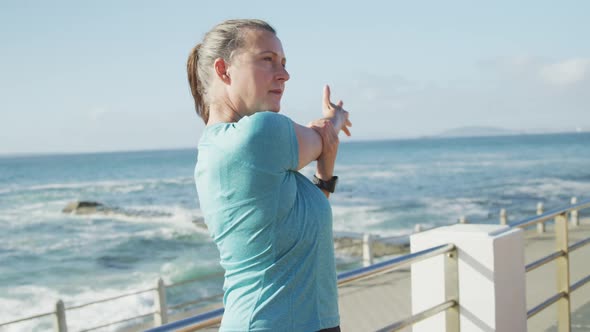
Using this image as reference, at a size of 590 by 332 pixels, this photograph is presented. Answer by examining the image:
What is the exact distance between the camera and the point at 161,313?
28.0 feet

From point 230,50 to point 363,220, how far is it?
1039 inches

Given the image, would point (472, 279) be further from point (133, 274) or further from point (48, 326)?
point (133, 274)

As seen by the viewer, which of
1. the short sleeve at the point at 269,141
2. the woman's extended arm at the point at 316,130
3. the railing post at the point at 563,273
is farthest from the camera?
the railing post at the point at 563,273

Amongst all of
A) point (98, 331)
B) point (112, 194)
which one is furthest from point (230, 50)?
point (112, 194)

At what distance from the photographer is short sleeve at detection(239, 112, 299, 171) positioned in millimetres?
1403

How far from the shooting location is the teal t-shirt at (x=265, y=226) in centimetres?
142

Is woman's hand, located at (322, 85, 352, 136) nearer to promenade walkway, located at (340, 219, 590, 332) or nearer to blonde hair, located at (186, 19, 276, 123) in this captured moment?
blonde hair, located at (186, 19, 276, 123)

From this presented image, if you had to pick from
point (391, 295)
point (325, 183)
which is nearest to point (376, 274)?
point (325, 183)

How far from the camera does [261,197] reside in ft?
4.68

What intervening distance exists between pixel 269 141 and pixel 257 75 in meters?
0.22

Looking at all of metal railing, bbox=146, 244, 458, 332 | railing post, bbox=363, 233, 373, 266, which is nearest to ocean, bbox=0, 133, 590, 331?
railing post, bbox=363, 233, 373, 266

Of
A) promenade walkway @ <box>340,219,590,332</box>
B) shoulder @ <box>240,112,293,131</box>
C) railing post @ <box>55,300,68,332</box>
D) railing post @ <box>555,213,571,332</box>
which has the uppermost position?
shoulder @ <box>240,112,293,131</box>

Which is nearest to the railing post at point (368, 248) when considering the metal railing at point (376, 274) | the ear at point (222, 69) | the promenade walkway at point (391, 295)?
the promenade walkway at point (391, 295)

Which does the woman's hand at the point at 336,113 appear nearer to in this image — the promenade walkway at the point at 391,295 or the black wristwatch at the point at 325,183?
the black wristwatch at the point at 325,183
